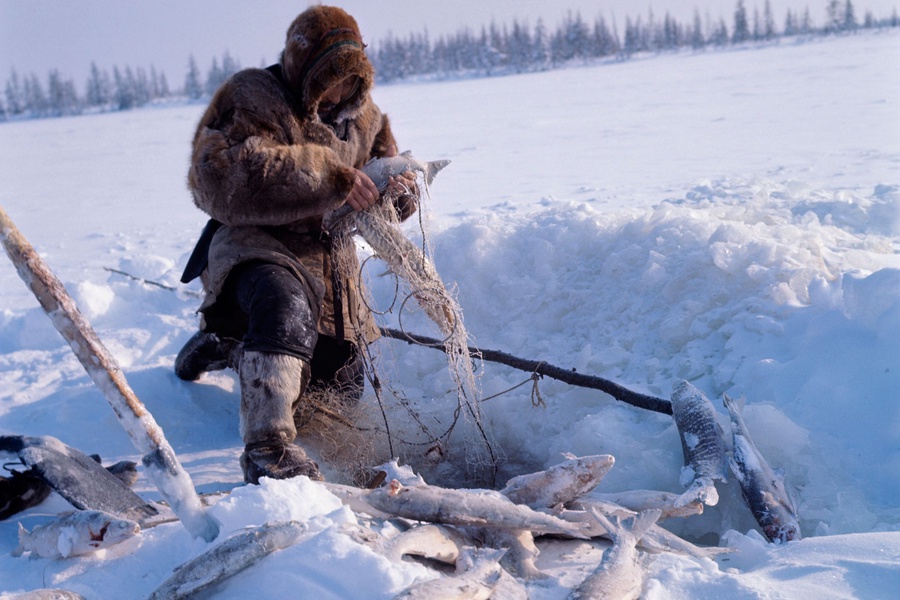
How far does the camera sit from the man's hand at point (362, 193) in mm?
3266

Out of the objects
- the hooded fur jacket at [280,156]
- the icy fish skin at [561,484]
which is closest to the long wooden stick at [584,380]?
the hooded fur jacket at [280,156]

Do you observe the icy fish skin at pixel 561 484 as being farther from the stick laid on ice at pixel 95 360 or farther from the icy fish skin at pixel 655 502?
the stick laid on ice at pixel 95 360

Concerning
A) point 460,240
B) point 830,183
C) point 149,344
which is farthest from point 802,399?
point 830,183

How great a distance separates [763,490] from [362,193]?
199 centimetres

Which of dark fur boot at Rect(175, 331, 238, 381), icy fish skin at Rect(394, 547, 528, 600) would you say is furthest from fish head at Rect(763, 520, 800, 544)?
dark fur boot at Rect(175, 331, 238, 381)

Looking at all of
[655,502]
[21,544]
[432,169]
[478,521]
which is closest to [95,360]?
[21,544]

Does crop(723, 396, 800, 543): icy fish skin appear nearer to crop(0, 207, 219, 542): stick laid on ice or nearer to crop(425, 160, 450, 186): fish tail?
crop(425, 160, 450, 186): fish tail

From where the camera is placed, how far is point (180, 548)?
2186 mm

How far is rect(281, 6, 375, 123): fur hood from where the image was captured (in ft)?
10.4

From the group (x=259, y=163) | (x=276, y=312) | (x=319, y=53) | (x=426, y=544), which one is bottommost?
(x=426, y=544)

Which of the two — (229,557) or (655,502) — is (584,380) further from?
(229,557)

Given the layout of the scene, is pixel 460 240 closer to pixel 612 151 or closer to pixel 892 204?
pixel 892 204

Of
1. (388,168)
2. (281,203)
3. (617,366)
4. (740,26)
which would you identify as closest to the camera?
(281,203)

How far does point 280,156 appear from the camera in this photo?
3086mm
